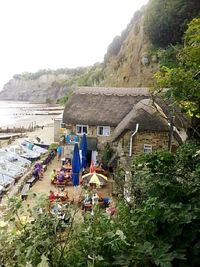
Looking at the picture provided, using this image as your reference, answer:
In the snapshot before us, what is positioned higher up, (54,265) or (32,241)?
(32,241)

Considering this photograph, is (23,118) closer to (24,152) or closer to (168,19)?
(24,152)

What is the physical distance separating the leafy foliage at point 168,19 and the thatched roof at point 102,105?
9.36m

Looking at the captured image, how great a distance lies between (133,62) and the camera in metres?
43.8

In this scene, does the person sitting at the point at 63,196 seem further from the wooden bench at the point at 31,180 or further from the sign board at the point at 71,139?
the sign board at the point at 71,139

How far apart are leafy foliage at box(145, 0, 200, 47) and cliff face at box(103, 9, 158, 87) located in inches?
102

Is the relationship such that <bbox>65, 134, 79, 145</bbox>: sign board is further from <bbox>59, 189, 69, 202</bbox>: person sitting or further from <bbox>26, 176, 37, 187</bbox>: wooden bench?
<bbox>59, 189, 69, 202</bbox>: person sitting

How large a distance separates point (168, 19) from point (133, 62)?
1021 cm

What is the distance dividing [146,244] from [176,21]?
3278 cm

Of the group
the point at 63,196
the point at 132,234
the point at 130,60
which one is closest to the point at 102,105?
the point at 63,196

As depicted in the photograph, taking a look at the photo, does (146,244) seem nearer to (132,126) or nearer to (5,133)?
(132,126)

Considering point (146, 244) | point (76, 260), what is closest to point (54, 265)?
point (76, 260)

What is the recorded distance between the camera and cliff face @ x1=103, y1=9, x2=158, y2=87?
39.8 m

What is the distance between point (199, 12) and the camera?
3136 centimetres

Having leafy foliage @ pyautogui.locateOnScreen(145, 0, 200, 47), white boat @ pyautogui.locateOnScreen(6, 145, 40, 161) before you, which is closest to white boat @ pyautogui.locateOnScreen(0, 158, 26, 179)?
white boat @ pyautogui.locateOnScreen(6, 145, 40, 161)
